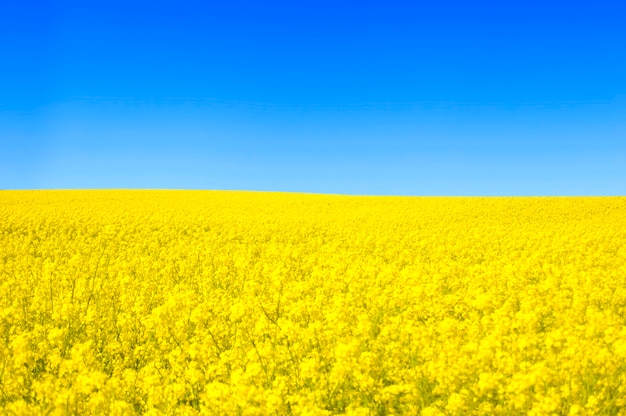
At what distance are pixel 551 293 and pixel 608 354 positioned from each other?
3579mm

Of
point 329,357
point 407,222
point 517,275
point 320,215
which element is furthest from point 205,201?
point 329,357

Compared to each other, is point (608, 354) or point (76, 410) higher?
point (608, 354)

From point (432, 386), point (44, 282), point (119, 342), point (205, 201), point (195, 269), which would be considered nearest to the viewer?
point (432, 386)

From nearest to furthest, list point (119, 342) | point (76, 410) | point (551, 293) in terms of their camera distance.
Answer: point (76, 410)
point (119, 342)
point (551, 293)

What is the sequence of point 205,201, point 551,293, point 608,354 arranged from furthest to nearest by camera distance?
point 205,201 < point 551,293 < point 608,354

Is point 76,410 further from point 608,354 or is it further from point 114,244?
point 114,244

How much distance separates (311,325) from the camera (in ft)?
17.4

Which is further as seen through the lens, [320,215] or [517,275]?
[320,215]

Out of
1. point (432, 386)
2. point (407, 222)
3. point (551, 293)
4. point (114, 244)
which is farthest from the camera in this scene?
point (407, 222)

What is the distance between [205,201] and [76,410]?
28847 millimetres

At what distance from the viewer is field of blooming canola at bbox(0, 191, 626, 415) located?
3.96m

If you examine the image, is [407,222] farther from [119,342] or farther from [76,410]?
[76,410]

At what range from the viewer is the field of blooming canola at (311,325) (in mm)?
3959

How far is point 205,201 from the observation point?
105 ft
